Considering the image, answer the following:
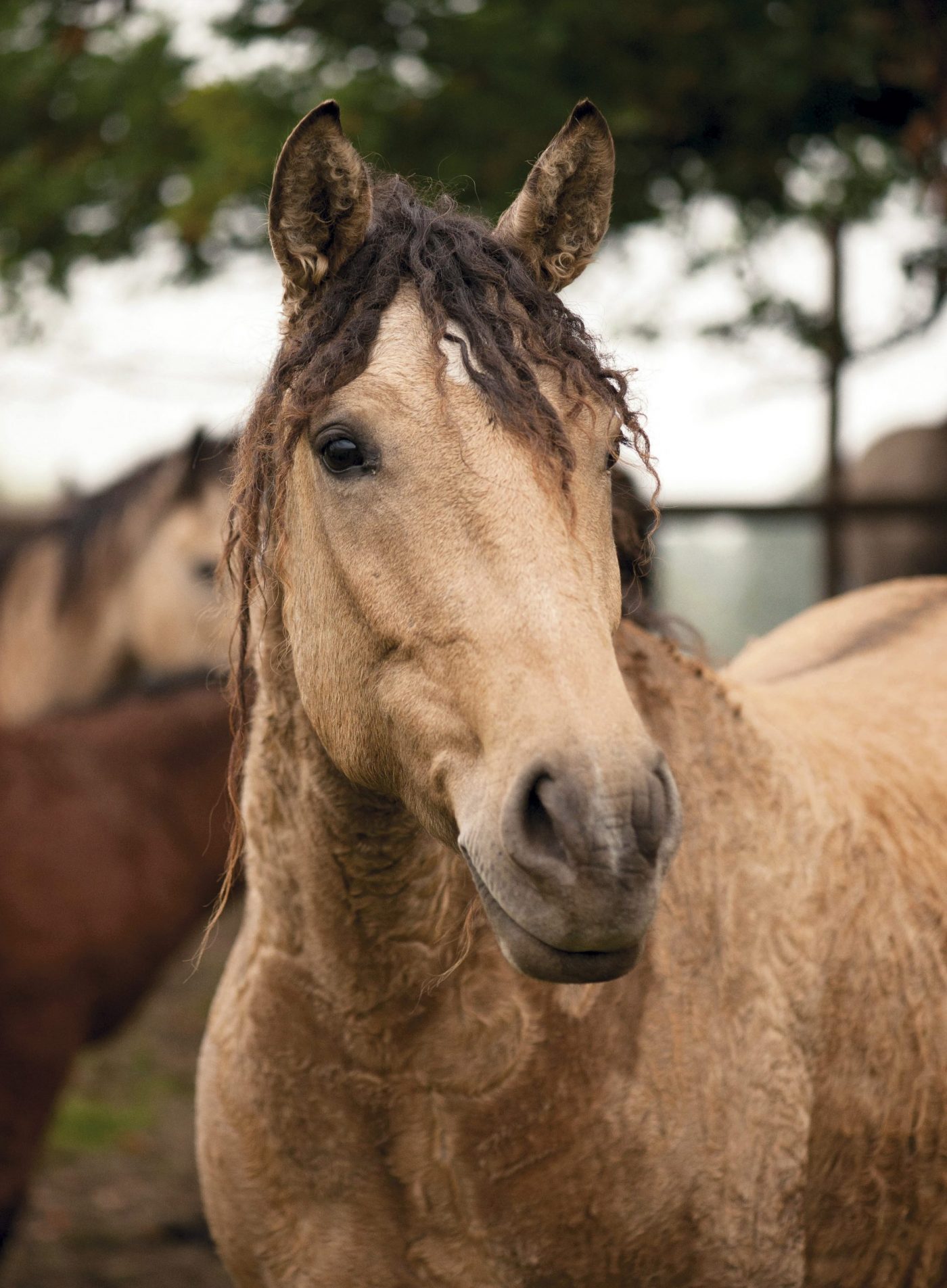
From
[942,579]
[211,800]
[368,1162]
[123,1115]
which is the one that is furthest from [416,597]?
[123,1115]

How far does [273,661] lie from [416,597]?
46 cm

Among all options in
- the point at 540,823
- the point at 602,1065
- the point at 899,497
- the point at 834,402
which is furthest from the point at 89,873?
the point at 899,497

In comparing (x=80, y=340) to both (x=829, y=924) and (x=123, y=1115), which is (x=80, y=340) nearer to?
(x=123, y=1115)

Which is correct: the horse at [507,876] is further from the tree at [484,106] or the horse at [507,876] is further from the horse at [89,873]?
the tree at [484,106]

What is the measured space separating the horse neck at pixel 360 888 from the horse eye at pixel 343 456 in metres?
0.41

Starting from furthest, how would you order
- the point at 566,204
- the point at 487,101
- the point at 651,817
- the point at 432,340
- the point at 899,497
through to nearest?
the point at 899,497 → the point at 487,101 → the point at 566,204 → the point at 432,340 → the point at 651,817

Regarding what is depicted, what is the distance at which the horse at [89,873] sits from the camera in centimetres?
360

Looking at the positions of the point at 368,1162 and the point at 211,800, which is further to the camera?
the point at 211,800

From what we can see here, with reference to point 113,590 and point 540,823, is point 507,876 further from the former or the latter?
point 113,590

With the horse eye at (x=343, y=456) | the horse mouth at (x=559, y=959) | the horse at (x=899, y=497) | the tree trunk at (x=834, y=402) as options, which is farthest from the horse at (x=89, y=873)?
the horse at (x=899, y=497)

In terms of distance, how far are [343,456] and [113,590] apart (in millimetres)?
5321

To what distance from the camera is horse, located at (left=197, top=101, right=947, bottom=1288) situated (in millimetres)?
1523

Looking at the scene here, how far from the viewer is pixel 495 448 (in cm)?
163

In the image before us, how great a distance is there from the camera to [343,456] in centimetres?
173
